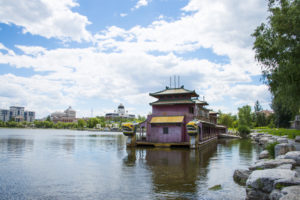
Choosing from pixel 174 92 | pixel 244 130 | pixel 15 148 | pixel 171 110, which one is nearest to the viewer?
pixel 15 148

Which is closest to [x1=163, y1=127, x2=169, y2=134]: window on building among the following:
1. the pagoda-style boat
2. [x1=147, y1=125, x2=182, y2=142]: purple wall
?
the pagoda-style boat

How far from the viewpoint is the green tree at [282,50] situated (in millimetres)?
12491

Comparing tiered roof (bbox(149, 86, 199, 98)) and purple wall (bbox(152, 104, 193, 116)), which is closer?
purple wall (bbox(152, 104, 193, 116))

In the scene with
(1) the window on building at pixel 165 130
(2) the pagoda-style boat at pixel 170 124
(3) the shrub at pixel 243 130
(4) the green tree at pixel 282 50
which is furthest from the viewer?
(3) the shrub at pixel 243 130

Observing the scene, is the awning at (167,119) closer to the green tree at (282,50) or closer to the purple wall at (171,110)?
the purple wall at (171,110)

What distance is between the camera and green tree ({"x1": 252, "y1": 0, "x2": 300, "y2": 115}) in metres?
12.5

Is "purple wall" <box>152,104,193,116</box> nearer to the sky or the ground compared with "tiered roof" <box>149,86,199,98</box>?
nearer to the ground

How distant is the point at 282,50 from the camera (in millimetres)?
13383

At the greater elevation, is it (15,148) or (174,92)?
(174,92)

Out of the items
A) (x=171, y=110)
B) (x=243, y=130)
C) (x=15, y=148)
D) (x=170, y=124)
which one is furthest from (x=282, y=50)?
(x=243, y=130)

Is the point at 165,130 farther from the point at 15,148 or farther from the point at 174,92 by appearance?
the point at 15,148

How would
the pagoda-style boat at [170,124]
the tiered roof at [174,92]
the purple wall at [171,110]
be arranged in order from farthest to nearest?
the tiered roof at [174,92]
the purple wall at [171,110]
the pagoda-style boat at [170,124]

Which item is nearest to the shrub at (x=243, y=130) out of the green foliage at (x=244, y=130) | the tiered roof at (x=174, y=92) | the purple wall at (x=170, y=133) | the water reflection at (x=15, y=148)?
the green foliage at (x=244, y=130)

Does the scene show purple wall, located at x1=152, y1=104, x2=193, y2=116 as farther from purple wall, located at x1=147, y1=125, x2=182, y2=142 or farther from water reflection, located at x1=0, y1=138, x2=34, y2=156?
water reflection, located at x1=0, y1=138, x2=34, y2=156
